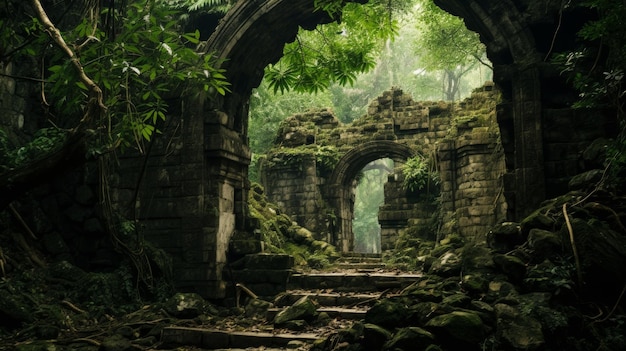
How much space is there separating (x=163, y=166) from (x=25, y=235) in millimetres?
2367

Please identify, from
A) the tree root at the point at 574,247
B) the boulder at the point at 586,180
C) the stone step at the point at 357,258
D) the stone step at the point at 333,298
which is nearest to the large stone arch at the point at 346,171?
the stone step at the point at 357,258

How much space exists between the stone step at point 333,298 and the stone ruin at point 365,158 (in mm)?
7048

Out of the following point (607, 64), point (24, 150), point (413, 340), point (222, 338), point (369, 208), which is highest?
point (369, 208)

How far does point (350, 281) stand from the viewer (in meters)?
8.46

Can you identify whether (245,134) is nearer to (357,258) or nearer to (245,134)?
(245,134)

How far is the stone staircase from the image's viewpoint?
241 inches

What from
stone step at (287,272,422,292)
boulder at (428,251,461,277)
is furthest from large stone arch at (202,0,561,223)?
stone step at (287,272,422,292)

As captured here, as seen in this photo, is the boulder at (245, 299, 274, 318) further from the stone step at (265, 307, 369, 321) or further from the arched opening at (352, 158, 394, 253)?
the arched opening at (352, 158, 394, 253)

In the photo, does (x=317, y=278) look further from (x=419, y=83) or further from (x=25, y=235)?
(x=419, y=83)

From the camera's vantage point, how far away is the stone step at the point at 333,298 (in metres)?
7.52

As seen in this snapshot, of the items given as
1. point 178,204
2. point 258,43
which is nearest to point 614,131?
point 258,43

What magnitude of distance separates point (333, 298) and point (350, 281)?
2.63ft

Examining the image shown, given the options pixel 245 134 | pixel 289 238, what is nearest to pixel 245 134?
pixel 245 134

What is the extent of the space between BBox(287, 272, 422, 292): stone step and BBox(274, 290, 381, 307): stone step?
0.30 m
